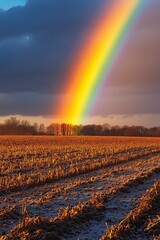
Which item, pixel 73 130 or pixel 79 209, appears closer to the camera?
pixel 79 209

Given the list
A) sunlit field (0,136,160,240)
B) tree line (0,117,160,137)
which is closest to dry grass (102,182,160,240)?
sunlit field (0,136,160,240)

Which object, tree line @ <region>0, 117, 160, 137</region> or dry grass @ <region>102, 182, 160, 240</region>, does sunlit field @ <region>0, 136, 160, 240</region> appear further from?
tree line @ <region>0, 117, 160, 137</region>

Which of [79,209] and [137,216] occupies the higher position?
[79,209]

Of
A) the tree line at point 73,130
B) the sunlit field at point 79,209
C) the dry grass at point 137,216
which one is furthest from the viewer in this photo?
the tree line at point 73,130

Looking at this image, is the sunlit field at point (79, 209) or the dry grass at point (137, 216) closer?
the dry grass at point (137, 216)

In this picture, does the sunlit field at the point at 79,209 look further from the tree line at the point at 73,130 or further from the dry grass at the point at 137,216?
the tree line at the point at 73,130

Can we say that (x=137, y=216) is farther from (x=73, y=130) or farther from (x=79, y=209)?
(x=73, y=130)

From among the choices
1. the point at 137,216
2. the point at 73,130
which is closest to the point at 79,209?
the point at 137,216

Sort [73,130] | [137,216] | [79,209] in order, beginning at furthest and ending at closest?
[73,130]
[79,209]
[137,216]

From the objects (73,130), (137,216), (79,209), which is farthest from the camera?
(73,130)

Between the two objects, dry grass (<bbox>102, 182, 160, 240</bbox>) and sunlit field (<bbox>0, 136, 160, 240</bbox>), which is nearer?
dry grass (<bbox>102, 182, 160, 240</bbox>)

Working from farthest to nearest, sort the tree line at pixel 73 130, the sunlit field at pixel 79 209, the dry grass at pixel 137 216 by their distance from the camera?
the tree line at pixel 73 130
the sunlit field at pixel 79 209
the dry grass at pixel 137 216

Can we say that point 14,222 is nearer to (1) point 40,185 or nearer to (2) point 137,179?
(1) point 40,185

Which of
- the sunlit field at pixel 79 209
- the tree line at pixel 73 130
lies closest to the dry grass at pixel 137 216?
the sunlit field at pixel 79 209
